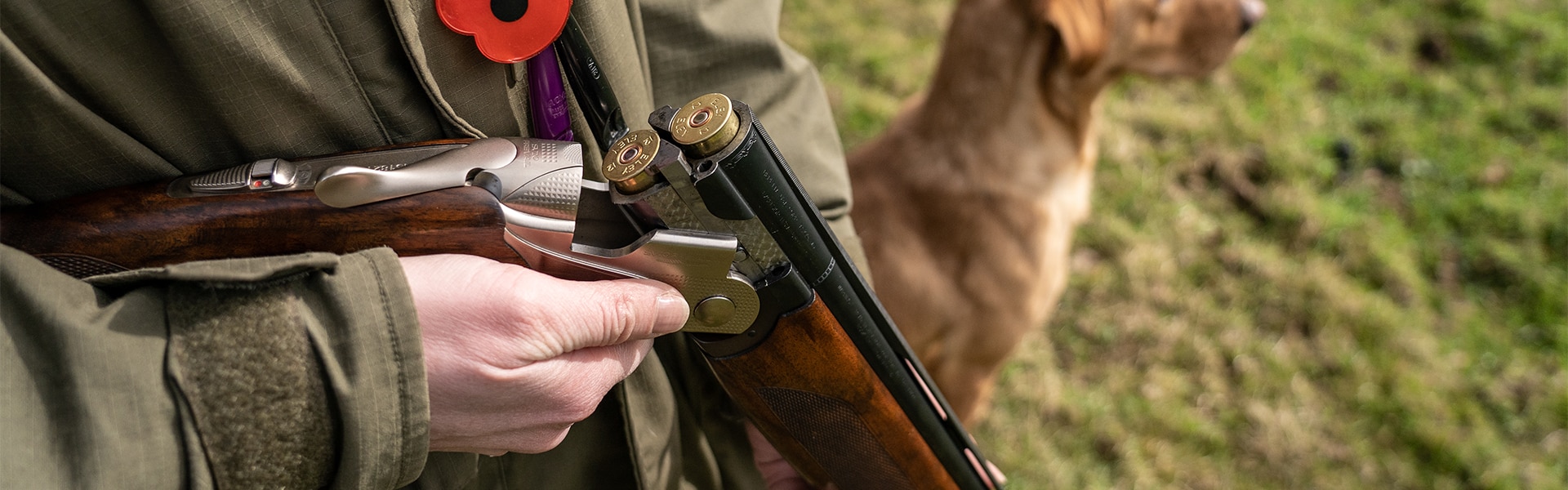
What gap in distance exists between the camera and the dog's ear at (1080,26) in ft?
9.85

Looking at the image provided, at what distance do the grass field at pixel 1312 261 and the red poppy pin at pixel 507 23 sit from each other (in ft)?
9.34

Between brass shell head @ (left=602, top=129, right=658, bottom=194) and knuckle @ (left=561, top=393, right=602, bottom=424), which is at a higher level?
brass shell head @ (left=602, top=129, right=658, bottom=194)

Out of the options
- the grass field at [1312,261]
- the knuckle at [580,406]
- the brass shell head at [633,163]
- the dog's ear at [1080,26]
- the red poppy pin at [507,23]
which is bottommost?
the grass field at [1312,261]

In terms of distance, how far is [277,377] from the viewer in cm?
98

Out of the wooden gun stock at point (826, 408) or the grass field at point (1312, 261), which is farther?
the grass field at point (1312, 261)

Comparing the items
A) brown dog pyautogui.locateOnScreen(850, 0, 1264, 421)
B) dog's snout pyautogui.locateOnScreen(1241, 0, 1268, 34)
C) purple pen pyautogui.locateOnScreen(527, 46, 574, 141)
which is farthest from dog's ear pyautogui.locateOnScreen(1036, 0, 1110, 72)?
purple pen pyautogui.locateOnScreen(527, 46, 574, 141)

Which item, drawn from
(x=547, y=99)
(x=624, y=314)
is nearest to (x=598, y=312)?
(x=624, y=314)

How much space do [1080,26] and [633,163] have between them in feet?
7.76

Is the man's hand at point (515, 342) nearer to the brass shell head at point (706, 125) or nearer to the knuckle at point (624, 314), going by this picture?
the knuckle at point (624, 314)

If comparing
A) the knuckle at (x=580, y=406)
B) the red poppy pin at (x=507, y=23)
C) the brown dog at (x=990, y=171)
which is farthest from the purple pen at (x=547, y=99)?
the brown dog at (x=990, y=171)

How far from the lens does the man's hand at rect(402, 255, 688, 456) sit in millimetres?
1062

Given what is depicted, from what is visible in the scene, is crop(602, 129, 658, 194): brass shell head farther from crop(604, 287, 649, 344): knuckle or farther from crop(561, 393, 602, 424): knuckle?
crop(561, 393, 602, 424): knuckle

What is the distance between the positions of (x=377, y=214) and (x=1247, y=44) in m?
5.33

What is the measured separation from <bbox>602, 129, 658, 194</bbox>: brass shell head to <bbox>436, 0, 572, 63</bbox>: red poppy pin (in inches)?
6.8
